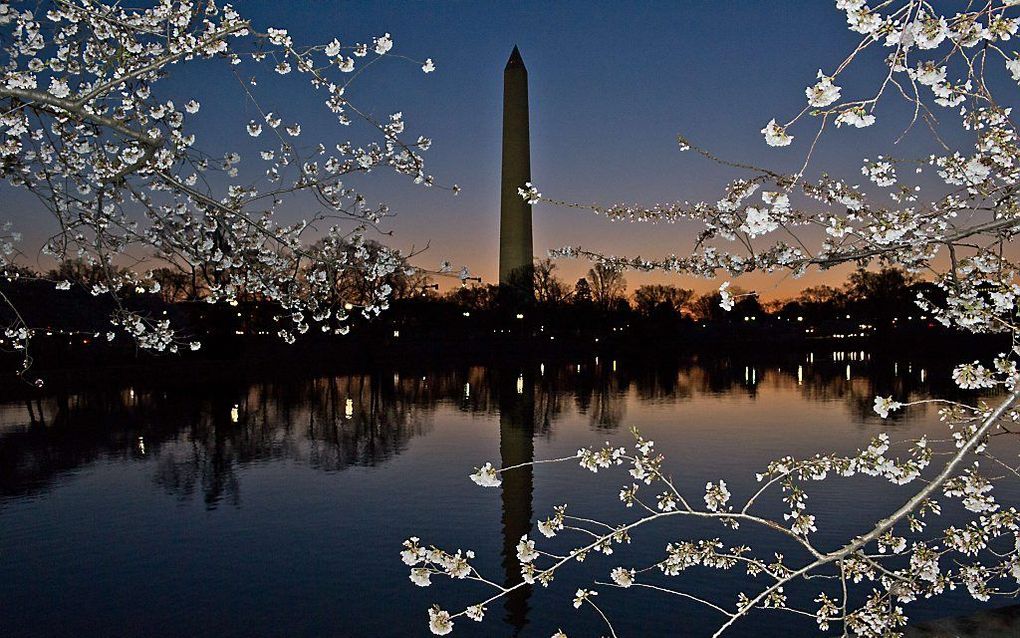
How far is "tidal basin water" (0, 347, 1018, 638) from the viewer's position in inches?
413

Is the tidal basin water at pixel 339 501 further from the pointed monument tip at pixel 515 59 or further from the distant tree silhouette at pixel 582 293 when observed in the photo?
the distant tree silhouette at pixel 582 293

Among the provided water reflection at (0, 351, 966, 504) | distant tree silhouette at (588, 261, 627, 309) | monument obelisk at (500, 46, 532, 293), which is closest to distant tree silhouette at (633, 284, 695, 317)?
distant tree silhouette at (588, 261, 627, 309)

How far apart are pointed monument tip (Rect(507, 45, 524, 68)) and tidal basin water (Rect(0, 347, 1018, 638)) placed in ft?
127

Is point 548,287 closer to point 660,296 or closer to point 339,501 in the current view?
point 660,296

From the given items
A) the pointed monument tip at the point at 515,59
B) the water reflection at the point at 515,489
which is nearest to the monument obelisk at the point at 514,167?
the pointed monument tip at the point at 515,59

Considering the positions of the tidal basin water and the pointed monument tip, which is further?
the pointed monument tip

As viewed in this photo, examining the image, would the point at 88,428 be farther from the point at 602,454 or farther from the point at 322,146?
the point at 602,454

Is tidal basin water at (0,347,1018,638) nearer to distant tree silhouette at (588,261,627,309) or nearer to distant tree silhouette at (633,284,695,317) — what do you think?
distant tree silhouette at (588,261,627,309)

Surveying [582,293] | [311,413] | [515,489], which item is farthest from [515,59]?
[515,489]

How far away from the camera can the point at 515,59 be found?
67188mm

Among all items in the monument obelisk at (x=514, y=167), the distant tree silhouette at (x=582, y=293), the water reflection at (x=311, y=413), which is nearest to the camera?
the water reflection at (x=311, y=413)

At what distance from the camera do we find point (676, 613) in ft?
34.0

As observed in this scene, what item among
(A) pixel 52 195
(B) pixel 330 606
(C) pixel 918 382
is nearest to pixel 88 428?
(B) pixel 330 606

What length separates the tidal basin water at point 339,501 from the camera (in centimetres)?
1050
